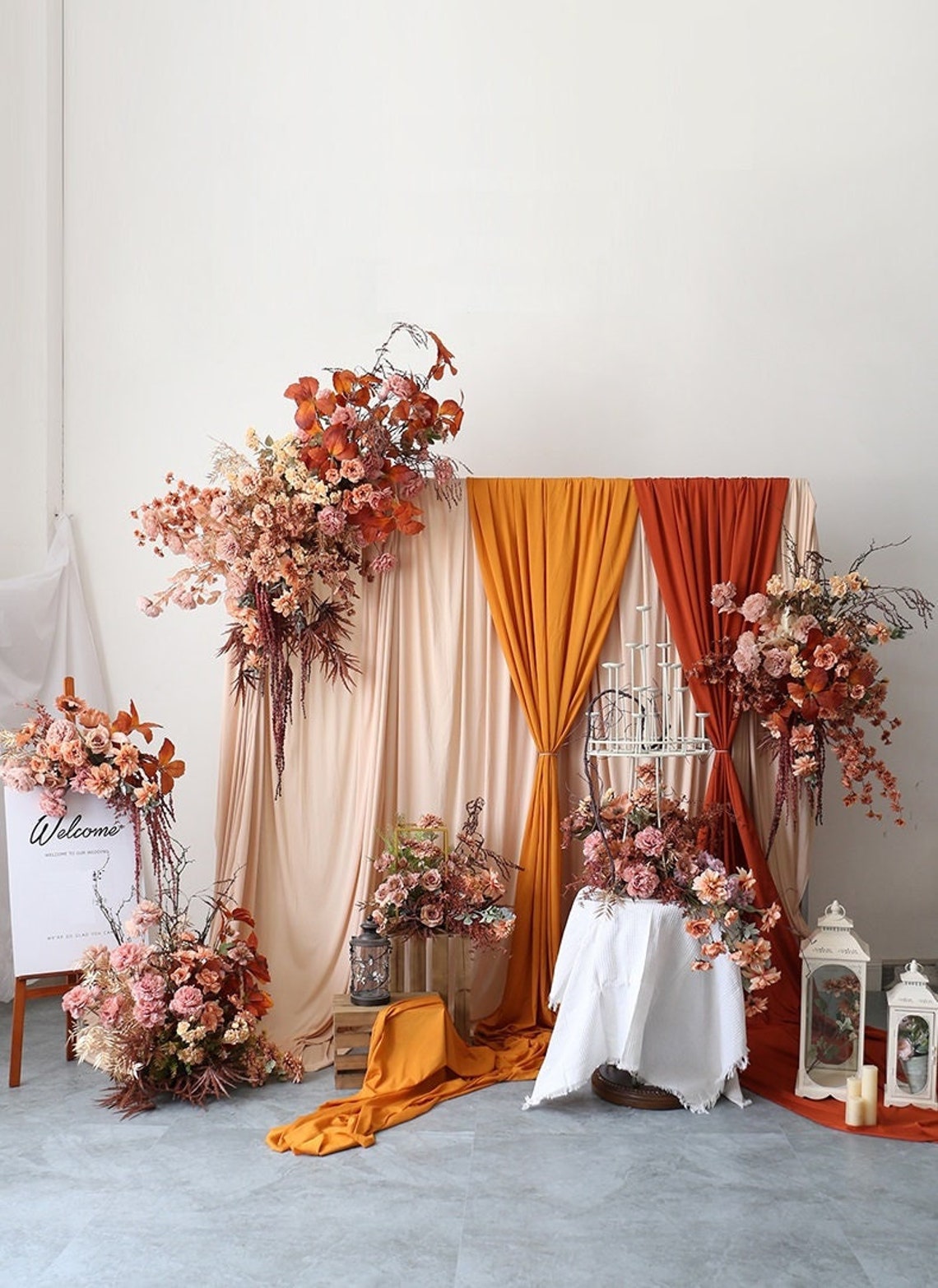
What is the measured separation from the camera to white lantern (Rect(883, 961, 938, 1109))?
14.4 feet

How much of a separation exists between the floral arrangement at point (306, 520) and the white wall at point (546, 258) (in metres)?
0.95

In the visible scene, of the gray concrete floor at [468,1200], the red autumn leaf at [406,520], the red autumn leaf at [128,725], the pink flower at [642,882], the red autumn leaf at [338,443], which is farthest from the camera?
the red autumn leaf at [406,520]

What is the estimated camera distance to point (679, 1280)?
3.17 m

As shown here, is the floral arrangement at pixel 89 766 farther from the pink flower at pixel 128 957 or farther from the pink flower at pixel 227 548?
the pink flower at pixel 227 548

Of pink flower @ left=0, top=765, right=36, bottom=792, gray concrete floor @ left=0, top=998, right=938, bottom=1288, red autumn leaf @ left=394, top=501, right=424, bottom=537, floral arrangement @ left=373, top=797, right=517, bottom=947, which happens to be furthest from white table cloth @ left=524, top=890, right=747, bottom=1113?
pink flower @ left=0, top=765, right=36, bottom=792

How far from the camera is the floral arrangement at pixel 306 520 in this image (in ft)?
16.1

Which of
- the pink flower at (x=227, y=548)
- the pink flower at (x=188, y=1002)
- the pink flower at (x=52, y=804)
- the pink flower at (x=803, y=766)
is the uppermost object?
the pink flower at (x=227, y=548)

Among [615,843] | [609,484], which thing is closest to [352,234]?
[609,484]

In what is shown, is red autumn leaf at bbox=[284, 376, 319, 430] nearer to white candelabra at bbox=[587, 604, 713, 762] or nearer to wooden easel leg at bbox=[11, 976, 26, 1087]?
white candelabra at bbox=[587, 604, 713, 762]

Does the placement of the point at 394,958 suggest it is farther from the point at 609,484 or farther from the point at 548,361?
the point at 548,361

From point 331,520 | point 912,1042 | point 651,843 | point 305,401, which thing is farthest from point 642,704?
point 305,401

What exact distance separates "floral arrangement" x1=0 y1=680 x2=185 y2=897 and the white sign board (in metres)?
0.06

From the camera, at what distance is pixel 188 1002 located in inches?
174

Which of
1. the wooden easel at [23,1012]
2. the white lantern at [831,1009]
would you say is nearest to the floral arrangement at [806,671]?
the white lantern at [831,1009]
